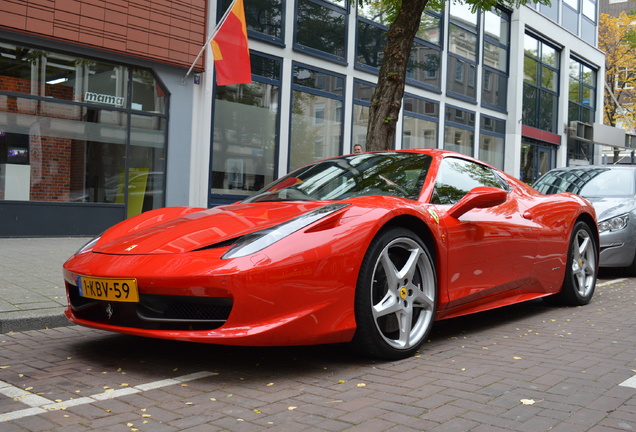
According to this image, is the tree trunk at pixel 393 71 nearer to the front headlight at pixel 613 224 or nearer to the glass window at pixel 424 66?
the front headlight at pixel 613 224

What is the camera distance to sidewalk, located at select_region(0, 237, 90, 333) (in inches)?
187

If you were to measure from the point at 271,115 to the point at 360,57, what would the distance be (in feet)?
11.1

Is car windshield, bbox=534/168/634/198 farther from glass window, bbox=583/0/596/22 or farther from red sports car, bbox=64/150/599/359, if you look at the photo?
glass window, bbox=583/0/596/22

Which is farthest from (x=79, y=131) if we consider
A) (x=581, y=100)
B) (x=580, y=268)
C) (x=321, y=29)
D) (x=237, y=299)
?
(x=581, y=100)

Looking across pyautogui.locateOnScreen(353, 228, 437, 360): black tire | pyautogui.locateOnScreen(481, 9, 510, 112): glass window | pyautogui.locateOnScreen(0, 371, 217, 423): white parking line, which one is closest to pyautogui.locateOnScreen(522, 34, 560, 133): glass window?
pyautogui.locateOnScreen(481, 9, 510, 112): glass window

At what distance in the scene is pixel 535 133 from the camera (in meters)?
24.1

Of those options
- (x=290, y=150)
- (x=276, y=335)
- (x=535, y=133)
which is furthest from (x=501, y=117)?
(x=276, y=335)

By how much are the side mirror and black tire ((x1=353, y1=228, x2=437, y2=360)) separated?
16.7 inches

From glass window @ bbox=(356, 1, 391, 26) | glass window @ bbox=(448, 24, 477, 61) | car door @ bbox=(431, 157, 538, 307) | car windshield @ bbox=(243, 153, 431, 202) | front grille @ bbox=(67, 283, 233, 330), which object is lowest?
front grille @ bbox=(67, 283, 233, 330)

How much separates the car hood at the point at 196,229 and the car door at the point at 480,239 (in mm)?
980

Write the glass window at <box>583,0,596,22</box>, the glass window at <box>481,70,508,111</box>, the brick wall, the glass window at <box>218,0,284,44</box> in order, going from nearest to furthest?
the brick wall → the glass window at <box>218,0,284,44</box> → the glass window at <box>481,70,508,111</box> → the glass window at <box>583,0,596,22</box>

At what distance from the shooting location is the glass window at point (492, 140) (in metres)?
21.6

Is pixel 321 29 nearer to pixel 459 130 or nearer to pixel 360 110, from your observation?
pixel 360 110

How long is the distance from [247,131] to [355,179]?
9.16m
